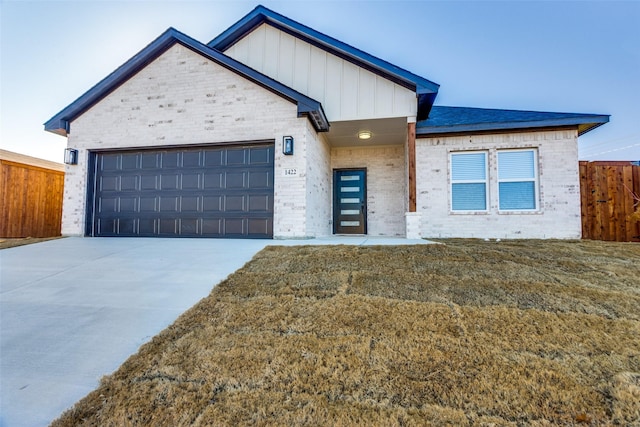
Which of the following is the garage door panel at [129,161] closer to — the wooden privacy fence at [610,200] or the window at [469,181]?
the window at [469,181]

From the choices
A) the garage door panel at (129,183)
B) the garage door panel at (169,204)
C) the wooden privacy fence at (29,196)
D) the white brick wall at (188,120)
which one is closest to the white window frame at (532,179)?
the white brick wall at (188,120)

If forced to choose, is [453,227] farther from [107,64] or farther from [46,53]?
[46,53]

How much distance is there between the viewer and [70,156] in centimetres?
738

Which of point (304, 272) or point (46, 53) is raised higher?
point (46, 53)

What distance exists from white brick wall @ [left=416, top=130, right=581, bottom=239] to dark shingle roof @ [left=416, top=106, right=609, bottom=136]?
29cm

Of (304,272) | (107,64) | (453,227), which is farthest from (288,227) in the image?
(107,64)

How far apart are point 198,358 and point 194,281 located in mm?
1786

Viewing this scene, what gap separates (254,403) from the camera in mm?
1556

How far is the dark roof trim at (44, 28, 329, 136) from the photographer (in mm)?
6605

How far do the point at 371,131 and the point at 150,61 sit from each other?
591cm

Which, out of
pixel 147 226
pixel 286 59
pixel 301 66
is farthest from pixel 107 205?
pixel 301 66

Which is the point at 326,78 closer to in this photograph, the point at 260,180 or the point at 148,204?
the point at 260,180

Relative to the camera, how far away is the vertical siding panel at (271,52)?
8.12m

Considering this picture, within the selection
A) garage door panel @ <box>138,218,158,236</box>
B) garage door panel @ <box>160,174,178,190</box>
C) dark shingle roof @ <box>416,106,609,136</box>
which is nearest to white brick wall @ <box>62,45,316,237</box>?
garage door panel @ <box>160,174,178,190</box>
